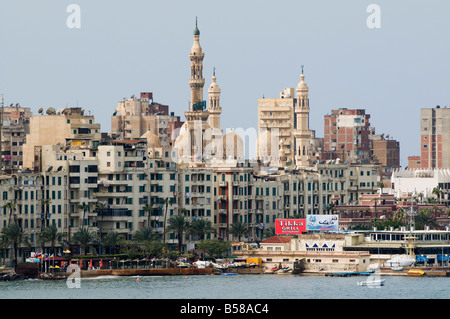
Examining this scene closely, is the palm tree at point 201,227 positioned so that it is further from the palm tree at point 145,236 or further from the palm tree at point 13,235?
the palm tree at point 13,235

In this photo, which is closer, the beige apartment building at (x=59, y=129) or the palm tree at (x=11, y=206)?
the palm tree at (x=11, y=206)

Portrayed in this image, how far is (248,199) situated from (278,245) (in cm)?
2169

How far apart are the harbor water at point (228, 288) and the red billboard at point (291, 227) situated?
10.3m

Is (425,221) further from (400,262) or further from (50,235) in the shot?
(50,235)

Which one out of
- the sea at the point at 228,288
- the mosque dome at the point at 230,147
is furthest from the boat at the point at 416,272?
the mosque dome at the point at 230,147

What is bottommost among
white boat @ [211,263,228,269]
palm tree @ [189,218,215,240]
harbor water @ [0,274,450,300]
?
harbor water @ [0,274,450,300]

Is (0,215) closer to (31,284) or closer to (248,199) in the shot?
(31,284)

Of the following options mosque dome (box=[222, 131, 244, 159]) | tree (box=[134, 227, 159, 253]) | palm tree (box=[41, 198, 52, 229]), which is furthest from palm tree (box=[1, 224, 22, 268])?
mosque dome (box=[222, 131, 244, 159])

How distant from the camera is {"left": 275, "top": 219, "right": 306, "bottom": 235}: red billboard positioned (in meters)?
155

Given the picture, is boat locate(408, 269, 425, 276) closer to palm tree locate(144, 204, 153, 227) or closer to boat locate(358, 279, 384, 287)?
boat locate(358, 279, 384, 287)

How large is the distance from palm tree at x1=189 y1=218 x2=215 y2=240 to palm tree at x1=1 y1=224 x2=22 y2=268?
23.0m

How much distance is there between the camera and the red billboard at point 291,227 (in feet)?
508

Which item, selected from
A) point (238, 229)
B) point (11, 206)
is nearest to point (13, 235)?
point (11, 206)

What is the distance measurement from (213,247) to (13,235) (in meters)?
23.5
